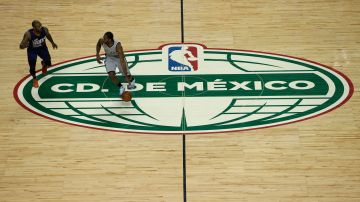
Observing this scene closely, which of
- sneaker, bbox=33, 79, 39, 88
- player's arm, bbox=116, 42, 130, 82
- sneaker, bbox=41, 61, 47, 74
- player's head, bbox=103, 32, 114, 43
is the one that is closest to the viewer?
player's head, bbox=103, 32, 114, 43

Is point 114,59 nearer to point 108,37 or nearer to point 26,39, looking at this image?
point 108,37

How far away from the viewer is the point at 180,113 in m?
9.27

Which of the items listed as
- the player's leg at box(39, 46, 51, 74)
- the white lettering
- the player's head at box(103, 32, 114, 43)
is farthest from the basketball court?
the player's head at box(103, 32, 114, 43)

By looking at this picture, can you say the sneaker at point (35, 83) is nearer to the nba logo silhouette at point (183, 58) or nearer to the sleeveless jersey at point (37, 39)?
the sleeveless jersey at point (37, 39)

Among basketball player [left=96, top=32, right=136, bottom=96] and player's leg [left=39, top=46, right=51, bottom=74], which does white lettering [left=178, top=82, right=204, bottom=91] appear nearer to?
basketball player [left=96, top=32, right=136, bottom=96]

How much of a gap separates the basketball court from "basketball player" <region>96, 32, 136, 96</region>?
0.34 m

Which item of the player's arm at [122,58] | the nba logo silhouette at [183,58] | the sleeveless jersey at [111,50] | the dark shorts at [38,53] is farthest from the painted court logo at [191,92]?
the sleeveless jersey at [111,50]

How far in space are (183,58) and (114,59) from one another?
1.38 metres

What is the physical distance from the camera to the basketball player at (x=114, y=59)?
29.8 ft

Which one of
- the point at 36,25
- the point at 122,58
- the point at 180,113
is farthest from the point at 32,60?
the point at 180,113

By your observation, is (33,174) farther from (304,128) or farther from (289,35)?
(289,35)

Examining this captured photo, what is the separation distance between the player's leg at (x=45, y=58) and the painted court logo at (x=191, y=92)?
14 cm

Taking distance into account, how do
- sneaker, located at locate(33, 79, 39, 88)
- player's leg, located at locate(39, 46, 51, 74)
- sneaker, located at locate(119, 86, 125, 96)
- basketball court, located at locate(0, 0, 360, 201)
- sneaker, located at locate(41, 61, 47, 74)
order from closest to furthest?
basketball court, located at locate(0, 0, 360, 201), sneaker, located at locate(119, 86, 125, 96), player's leg, located at locate(39, 46, 51, 74), sneaker, located at locate(33, 79, 39, 88), sneaker, located at locate(41, 61, 47, 74)

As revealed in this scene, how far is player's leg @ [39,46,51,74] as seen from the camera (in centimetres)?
961
